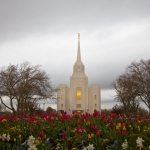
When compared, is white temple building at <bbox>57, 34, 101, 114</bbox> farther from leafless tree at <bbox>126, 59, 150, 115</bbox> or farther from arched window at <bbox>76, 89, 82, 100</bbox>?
leafless tree at <bbox>126, 59, 150, 115</bbox>

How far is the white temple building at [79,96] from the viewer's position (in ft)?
197

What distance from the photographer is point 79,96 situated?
6119 cm

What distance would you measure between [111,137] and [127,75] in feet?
99.3

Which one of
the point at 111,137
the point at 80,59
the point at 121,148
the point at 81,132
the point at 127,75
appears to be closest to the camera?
the point at 121,148

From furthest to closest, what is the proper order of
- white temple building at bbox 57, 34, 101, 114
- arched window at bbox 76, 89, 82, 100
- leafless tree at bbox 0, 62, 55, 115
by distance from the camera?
arched window at bbox 76, 89, 82, 100 → white temple building at bbox 57, 34, 101, 114 → leafless tree at bbox 0, 62, 55, 115

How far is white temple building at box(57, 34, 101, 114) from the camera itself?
2368 inches

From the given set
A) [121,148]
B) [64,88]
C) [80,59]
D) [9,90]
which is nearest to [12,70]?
[9,90]

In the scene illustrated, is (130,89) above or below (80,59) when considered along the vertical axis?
below

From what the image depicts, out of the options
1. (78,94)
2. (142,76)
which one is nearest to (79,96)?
(78,94)

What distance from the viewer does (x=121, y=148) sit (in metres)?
4.79

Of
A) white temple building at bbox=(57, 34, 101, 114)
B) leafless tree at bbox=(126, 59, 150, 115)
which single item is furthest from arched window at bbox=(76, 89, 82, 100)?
leafless tree at bbox=(126, 59, 150, 115)

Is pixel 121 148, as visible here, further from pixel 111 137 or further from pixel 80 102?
pixel 80 102

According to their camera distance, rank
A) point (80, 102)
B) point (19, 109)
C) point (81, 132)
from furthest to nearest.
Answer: point (80, 102)
point (19, 109)
point (81, 132)

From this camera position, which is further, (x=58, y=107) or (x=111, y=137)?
(x=58, y=107)
